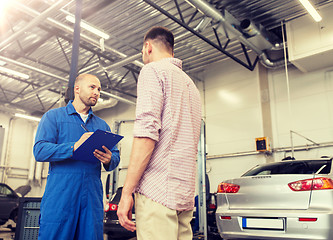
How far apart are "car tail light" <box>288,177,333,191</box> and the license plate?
0.39m

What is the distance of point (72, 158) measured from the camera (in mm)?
1903

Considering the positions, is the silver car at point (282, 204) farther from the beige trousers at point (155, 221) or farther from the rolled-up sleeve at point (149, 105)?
the rolled-up sleeve at point (149, 105)

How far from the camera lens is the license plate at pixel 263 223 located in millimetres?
3373

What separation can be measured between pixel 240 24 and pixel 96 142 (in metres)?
6.24

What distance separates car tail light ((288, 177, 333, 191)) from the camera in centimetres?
335

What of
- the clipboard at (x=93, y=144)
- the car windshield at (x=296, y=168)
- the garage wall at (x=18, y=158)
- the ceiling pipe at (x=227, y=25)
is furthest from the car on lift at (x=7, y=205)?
the clipboard at (x=93, y=144)

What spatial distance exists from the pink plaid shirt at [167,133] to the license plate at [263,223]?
96.4 inches

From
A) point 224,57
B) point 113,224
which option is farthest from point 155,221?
point 224,57

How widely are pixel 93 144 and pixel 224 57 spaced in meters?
8.71

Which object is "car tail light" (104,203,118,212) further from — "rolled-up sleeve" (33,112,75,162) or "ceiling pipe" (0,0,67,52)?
"rolled-up sleeve" (33,112,75,162)

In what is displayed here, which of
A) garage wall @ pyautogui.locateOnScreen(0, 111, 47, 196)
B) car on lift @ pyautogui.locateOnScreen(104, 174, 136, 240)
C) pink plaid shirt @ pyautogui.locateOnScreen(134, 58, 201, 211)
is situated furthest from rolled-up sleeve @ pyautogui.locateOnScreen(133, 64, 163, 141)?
garage wall @ pyautogui.locateOnScreen(0, 111, 47, 196)

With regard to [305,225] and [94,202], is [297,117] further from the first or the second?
[94,202]

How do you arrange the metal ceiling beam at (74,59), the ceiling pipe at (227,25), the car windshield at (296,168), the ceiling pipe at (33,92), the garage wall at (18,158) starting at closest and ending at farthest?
the metal ceiling beam at (74,59) → the car windshield at (296,168) → the ceiling pipe at (227,25) → the ceiling pipe at (33,92) → the garage wall at (18,158)

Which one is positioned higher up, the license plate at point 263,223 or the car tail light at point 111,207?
the car tail light at point 111,207
